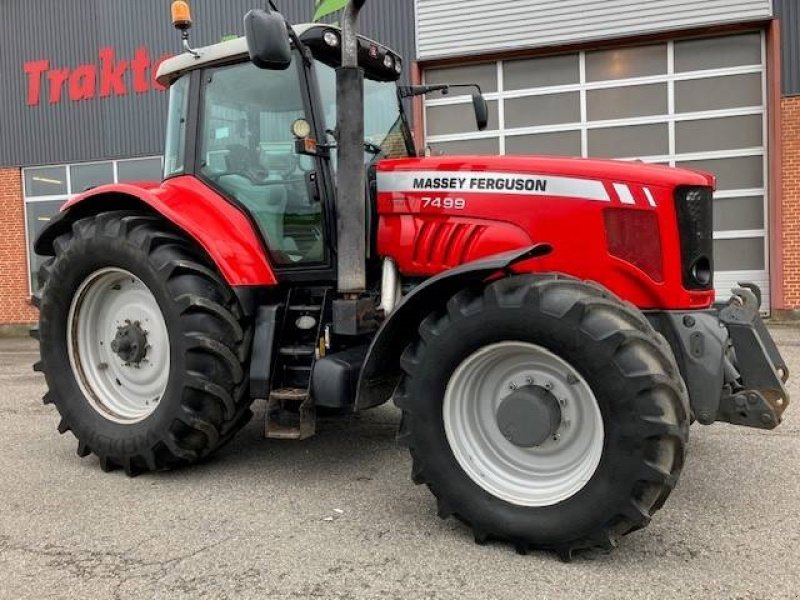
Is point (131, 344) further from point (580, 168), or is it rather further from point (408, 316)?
point (580, 168)

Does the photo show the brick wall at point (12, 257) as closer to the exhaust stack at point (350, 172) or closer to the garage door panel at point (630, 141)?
the garage door panel at point (630, 141)

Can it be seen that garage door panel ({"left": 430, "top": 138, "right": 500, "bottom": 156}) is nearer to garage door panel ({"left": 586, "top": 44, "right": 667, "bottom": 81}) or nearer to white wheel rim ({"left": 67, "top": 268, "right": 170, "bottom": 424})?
garage door panel ({"left": 586, "top": 44, "right": 667, "bottom": 81})

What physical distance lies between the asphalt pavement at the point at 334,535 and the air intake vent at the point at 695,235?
107cm

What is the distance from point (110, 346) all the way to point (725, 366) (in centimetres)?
336

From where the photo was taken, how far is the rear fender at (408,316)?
9.64ft

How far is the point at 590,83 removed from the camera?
10906mm

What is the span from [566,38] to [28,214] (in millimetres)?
10327

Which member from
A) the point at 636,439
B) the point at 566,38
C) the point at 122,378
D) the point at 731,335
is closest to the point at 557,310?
the point at 636,439

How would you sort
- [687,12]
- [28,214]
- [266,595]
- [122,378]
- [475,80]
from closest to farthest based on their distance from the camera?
[266,595] < [122,378] < [687,12] < [475,80] < [28,214]

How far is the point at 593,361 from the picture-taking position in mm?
2689

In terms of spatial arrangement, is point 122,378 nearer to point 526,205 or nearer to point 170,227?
point 170,227

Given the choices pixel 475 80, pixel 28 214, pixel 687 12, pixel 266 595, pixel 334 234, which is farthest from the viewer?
pixel 28 214

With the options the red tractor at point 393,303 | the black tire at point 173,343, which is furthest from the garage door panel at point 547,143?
the black tire at point 173,343

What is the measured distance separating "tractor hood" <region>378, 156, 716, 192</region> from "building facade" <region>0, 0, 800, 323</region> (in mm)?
7881
